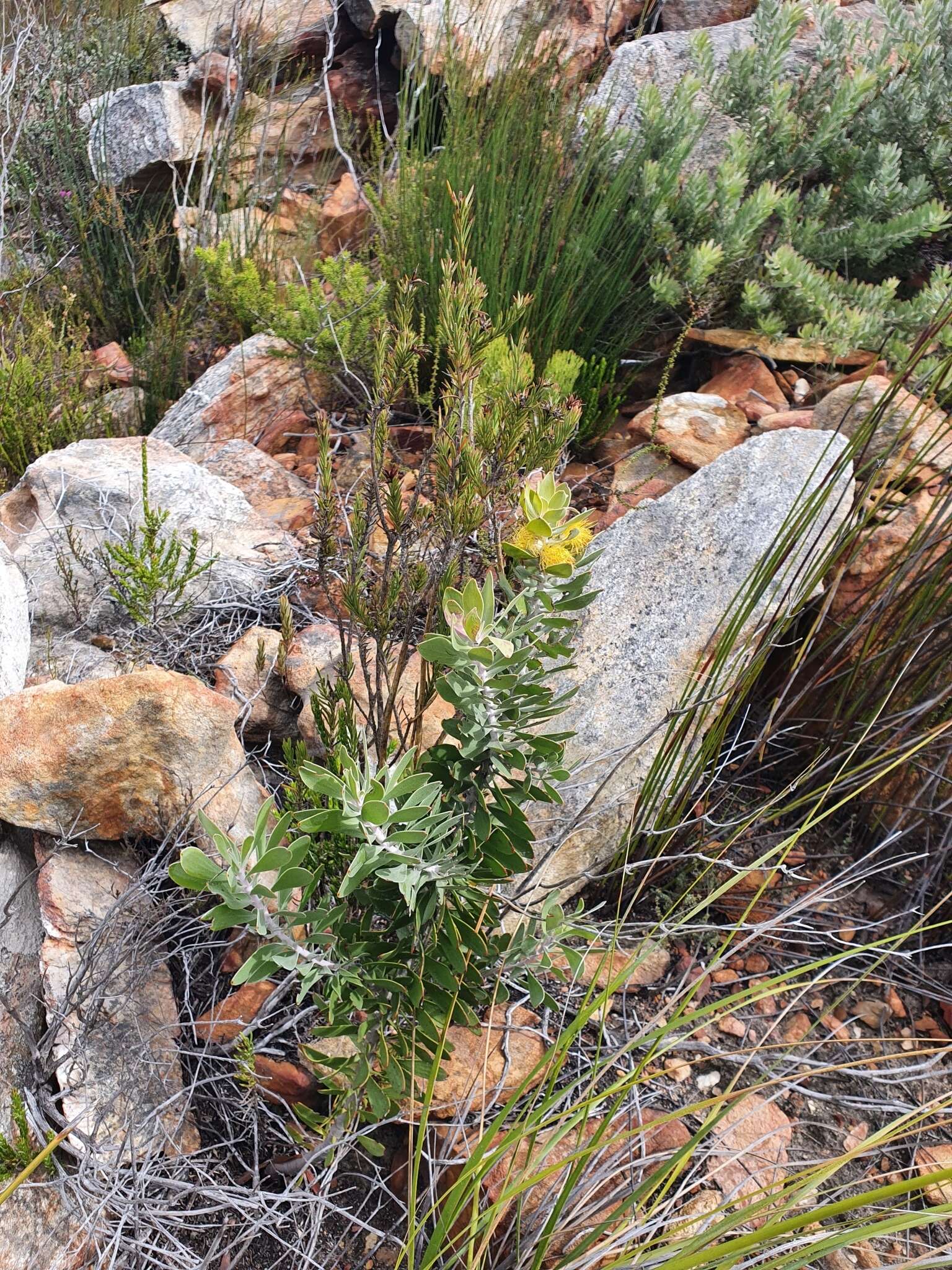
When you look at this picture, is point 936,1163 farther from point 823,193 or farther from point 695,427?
point 823,193

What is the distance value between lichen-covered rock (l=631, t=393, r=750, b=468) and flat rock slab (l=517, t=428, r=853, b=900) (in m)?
0.52

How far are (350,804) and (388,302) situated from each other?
2606mm

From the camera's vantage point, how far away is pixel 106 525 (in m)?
2.49

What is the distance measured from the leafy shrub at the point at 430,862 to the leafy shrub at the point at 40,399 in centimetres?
233

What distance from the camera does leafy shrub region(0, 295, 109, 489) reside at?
121 inches

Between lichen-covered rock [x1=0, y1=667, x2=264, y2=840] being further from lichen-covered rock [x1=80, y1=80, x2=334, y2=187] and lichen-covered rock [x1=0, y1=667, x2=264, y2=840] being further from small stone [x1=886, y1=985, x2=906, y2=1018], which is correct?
lichen-covered rock [x1=80, y1=80, x2=334, y2=187]

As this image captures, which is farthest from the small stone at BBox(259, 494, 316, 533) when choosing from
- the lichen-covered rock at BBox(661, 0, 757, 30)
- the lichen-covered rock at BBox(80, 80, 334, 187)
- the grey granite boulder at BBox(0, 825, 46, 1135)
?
the lichen-covered rock at BBox(661, 0, 757, 30)

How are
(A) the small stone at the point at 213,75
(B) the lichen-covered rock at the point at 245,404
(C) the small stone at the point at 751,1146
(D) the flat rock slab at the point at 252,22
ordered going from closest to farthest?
1. (C) the small stone at the point at 751,1146
2. (B) the lichen-covered rock at the point at 245,404
3. (A) the small stone at the point at 213,75
4. (D) the flat rock slab at the point at 252,22

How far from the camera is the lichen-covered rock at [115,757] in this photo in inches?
68.2

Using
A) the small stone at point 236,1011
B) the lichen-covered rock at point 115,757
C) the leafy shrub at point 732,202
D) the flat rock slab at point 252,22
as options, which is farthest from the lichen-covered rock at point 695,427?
the flat rock slab at point 252,22

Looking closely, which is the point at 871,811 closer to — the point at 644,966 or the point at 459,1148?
the point at 644,966

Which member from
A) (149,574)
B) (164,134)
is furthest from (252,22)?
(149,574)

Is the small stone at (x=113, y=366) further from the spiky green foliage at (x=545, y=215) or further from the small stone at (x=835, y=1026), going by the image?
the small stone at (x=835, y=1026)

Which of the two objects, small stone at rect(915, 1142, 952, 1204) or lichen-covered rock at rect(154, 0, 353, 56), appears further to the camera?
lichen-covered rock at rect(154, 0, 353, 56)
